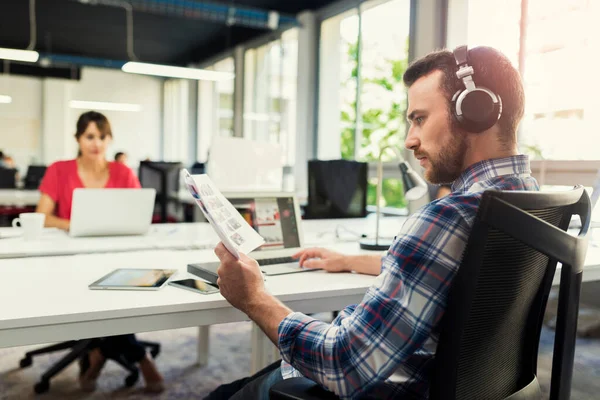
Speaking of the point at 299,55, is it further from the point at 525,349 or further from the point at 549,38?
the point at 525,349

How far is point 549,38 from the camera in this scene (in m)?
3.50

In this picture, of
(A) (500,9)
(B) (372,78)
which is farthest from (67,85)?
(A) (500,9)

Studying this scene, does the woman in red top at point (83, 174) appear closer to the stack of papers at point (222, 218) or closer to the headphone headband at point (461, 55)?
the stack of papers at point (222, 218)

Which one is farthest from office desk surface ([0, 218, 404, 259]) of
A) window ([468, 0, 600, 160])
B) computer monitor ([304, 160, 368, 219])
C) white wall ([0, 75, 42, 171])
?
white wall ([0, 75, 42, 171])

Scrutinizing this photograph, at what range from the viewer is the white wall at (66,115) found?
35.1 feet

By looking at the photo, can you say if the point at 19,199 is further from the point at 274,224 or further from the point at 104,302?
the point at 104,302

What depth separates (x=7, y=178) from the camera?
6.32 metres

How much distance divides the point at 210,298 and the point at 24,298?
44 cm

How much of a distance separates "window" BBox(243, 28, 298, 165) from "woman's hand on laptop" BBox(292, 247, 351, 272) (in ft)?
17.0

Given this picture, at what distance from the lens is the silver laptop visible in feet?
5.49

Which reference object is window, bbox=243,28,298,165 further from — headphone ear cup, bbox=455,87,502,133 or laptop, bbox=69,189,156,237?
headphone ear cup, bbox=455,87,502,133

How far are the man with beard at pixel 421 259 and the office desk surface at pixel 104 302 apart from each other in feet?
0.44

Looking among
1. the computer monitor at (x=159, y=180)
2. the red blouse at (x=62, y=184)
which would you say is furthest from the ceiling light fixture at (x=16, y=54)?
the red blouse at (x=62, y=184)

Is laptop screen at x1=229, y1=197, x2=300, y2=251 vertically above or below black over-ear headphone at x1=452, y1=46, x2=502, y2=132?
below
